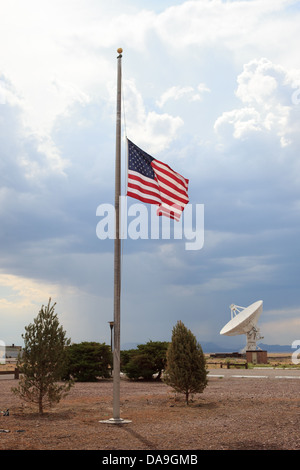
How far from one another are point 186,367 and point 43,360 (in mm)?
5472

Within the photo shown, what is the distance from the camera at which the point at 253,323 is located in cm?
6288

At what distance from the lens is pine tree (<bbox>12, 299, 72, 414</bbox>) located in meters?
15.8

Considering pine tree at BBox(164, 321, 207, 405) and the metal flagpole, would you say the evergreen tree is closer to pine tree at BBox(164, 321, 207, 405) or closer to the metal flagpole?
pine tree at BBox(164, 321, 207, 405)

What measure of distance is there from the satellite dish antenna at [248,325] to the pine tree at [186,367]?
42.9m

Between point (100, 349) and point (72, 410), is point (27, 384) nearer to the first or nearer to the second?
point (72, 410)

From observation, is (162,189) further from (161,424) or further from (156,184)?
(161,424)

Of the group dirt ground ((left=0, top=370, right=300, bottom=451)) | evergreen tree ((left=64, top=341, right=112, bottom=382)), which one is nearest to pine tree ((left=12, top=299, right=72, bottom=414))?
dirt ground ((left=0, top=370, right=300, bottom=451))

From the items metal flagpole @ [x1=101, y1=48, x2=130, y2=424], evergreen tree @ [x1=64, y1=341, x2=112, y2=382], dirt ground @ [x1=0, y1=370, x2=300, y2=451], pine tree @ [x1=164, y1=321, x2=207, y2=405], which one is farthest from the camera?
evergreen tree @ [x1=64, y1=341, x2=112, y2=382]

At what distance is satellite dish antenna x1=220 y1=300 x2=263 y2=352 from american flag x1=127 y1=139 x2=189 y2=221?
4603cm

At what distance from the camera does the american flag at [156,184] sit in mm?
15297
